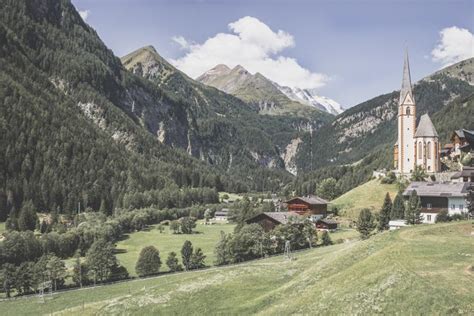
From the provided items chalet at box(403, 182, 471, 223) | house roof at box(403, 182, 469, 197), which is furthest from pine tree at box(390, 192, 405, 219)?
house roof at box(403, 182, 469, 197)

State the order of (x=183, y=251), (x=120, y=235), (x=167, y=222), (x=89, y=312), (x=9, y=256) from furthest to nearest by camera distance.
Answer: (x=167, y=222)
(x=120, y=235)
(x=9, y=256)
(x=183, y=251)
(x=89, y=312)

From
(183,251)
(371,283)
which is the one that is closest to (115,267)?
(183,251)

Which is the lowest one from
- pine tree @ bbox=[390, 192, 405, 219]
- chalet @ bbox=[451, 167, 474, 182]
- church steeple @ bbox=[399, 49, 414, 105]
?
pine tree @ bbox=[390, 192, 405, 219]

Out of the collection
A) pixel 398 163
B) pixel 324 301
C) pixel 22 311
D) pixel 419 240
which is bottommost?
pixel 22 311

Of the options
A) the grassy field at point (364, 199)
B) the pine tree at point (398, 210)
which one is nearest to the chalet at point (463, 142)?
the grassy field at point (364, 199)

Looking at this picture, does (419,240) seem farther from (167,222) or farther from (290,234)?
(167,222)

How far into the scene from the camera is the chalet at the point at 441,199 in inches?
4035

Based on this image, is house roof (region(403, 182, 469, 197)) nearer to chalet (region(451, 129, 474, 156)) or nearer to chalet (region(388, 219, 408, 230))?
chalet (region(388, 219, 408, 230))

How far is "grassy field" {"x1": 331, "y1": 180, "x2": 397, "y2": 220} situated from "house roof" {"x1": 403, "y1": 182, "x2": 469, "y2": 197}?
13845 millimetres

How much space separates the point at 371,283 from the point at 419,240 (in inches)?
513

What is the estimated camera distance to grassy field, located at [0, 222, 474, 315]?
3597cm

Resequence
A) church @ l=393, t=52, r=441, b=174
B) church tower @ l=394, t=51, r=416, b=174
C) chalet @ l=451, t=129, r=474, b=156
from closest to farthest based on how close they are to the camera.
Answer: church @ l=393, t=52, r=441, b=174 < church tower @ l=394, t=51, r=416, b=174 < chalet @ l=451, t=129, r=474, b=156

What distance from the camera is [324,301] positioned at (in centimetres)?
4003

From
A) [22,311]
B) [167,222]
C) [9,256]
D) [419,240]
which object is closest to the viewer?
[419,240]
